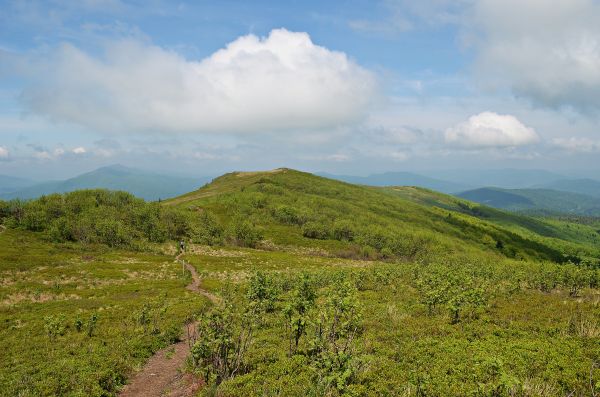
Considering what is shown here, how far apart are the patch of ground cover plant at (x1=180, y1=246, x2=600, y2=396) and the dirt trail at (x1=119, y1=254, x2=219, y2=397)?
1.12 m

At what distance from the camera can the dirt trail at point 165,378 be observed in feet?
57.9

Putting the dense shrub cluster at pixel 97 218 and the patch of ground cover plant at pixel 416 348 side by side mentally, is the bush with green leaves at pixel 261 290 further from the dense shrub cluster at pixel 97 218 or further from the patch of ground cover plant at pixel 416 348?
the dense shrub cluster at pixel 97 218

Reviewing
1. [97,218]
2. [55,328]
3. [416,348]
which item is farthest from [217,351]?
[97,218]

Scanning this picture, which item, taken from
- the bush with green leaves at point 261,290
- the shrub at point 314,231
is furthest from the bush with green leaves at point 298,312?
the shrub at point 314,231

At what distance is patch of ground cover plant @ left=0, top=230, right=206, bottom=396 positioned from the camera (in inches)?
765

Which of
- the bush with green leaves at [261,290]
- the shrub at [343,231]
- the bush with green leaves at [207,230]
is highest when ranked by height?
the bush with green leaves at [261,290]

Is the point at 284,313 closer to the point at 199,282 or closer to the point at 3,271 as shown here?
the point at 199,282

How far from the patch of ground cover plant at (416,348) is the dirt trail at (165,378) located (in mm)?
1116

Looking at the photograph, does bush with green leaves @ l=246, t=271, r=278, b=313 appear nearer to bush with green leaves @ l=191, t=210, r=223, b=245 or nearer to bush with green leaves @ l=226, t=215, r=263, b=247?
bush with green leaves @ l=191, t=210, r=223, b=245

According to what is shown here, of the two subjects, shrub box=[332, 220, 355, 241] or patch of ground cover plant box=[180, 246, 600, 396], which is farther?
shrub box=[332, 220, 355, 241]

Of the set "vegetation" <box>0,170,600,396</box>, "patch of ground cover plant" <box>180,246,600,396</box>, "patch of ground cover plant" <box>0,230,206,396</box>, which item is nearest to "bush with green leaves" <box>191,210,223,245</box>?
"patch of ground cover plant" <box>0,230,206,396</box>

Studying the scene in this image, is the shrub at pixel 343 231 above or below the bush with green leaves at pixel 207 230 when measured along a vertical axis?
below

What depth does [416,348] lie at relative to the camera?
65.0 feet

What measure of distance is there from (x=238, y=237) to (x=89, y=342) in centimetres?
11398
